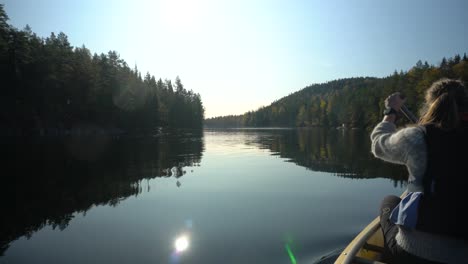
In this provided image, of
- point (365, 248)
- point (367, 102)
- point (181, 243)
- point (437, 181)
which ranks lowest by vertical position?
point (181, 243)

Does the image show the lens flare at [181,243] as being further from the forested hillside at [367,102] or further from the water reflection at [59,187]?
the forested hillside at [367,102]

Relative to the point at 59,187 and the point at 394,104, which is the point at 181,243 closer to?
the point at 394,104

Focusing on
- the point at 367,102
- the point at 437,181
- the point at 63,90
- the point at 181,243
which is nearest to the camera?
the point at 437,181

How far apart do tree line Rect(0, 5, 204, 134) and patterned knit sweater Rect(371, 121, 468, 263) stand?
189ft

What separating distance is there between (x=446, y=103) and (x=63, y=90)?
6510 centimetres

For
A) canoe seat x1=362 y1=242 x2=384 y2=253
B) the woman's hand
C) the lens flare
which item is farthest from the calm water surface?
the woman's hand

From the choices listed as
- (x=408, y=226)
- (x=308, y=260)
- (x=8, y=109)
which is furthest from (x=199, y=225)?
(x=8, y=109)

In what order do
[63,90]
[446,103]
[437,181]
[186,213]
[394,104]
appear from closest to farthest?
[437,181] < [446,103] < [394,104] < [186,213] < [63,90]

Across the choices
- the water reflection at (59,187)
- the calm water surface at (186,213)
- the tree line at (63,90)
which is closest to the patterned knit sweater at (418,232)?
the calm water surface at (186,213)

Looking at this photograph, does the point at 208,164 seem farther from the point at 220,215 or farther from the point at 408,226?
the point at 408,226

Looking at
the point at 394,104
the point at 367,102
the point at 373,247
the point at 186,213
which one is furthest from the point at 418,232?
the point at 367,102

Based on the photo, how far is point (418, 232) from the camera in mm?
2447

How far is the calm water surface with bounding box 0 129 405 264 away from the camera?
5996 mm

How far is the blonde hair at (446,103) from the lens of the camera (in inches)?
90.8
